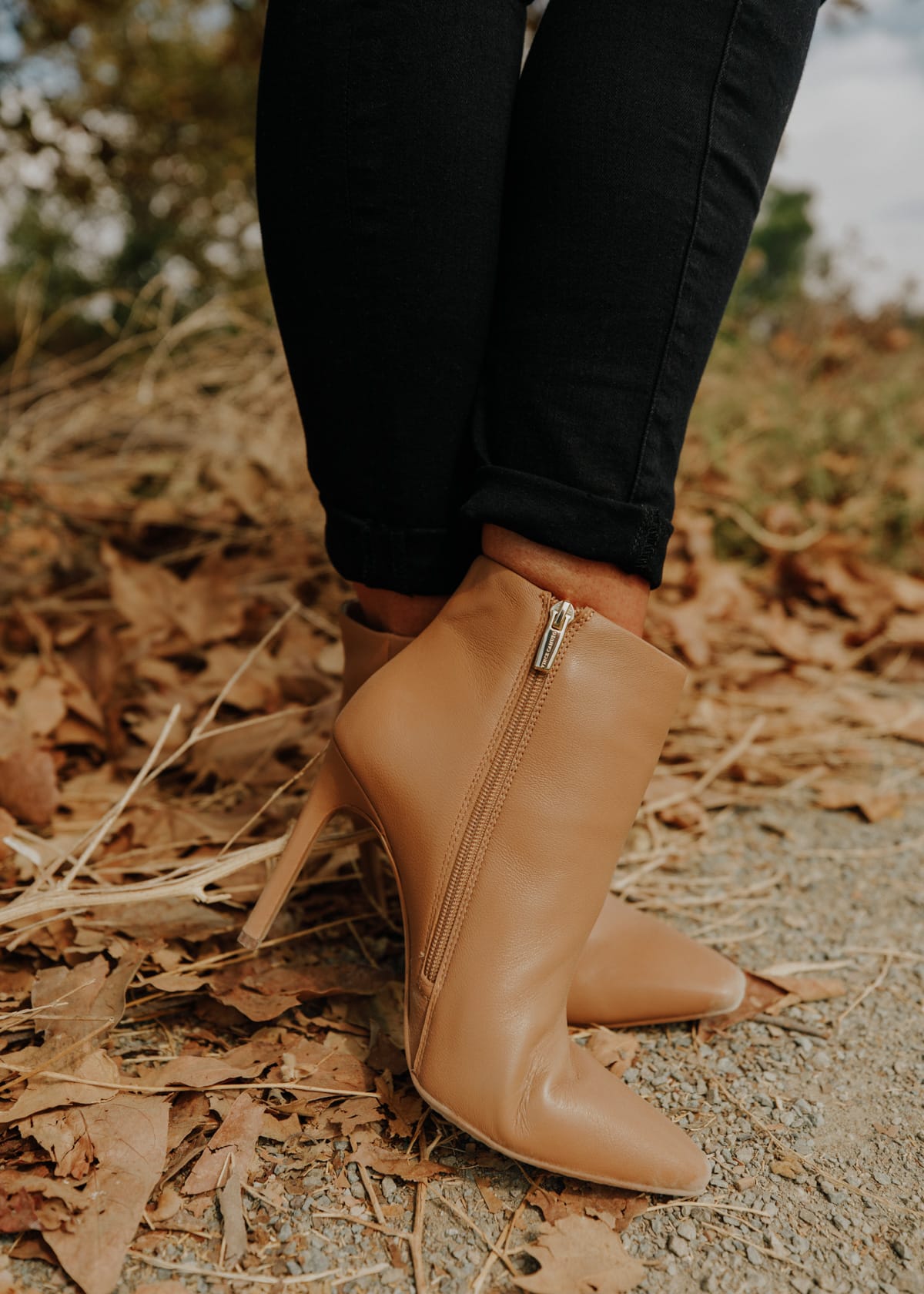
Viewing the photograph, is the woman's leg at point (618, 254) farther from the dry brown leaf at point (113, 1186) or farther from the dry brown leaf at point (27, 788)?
the dry brown leaf at point (27, 788)

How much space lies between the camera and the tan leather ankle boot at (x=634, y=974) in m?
0.99

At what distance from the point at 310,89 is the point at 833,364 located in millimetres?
3340

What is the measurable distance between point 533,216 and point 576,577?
1.05ft

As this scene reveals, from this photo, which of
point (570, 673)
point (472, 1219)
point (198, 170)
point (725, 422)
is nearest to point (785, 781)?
point (570, 673)

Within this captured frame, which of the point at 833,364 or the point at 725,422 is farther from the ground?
the point at 833,364

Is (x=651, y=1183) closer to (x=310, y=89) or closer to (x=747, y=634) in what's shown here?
(x=310, y=89)

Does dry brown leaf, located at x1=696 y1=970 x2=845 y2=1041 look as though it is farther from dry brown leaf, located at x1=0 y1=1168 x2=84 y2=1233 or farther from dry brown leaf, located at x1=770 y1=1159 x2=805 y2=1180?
dry brown leaf, located at x1=0 y1=1168 x2=84 y2=1233

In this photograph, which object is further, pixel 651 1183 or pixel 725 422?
pixel 725 422

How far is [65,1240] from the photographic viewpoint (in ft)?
2.30

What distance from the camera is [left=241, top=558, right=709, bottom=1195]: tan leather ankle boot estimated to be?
78 centimetres

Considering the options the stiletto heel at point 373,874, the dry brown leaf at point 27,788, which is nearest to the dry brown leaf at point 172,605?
the dry brown leaf at point 27,788

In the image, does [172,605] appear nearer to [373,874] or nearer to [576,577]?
[373,874]

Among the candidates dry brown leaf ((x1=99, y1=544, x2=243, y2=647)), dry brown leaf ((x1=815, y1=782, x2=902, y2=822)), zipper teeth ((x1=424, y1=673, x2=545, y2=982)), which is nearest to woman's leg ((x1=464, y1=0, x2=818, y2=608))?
zipper teeth ((x1=424, y1=673, x2=545, y2=982))

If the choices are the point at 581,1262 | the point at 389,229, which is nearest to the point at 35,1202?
the point at 581,1262
